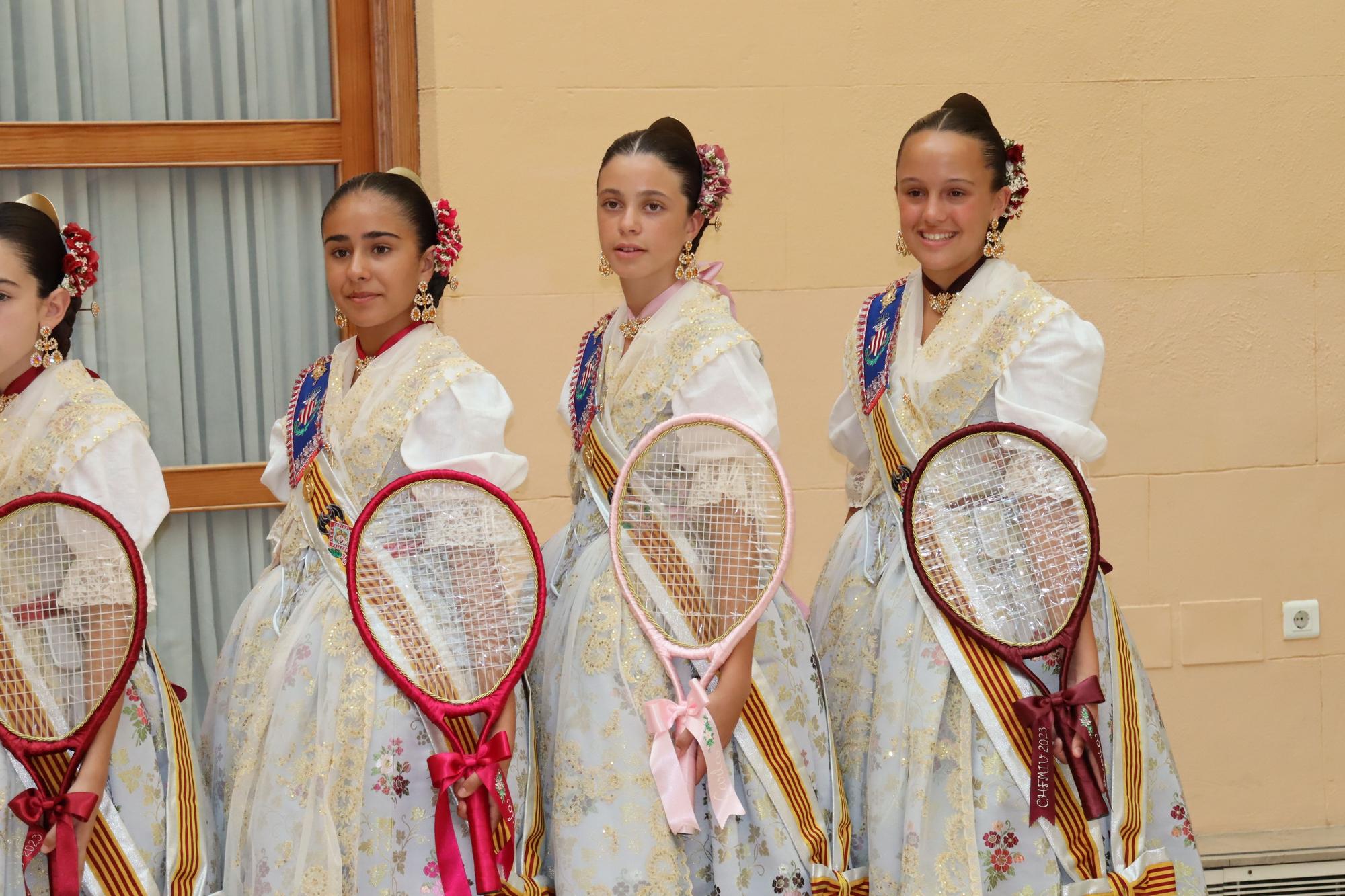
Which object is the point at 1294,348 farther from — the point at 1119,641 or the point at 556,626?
the point at 556,626

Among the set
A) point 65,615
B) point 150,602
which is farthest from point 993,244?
point 65,615

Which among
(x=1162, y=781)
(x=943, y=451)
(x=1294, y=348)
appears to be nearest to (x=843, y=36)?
(x=1294, y=348)

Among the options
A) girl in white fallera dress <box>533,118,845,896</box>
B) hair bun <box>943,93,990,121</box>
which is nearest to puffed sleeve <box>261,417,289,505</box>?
girl in white fallera dress <box>533,118,845,896</box>

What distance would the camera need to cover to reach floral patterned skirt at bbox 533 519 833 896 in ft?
8.45

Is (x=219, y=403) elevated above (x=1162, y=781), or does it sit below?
above

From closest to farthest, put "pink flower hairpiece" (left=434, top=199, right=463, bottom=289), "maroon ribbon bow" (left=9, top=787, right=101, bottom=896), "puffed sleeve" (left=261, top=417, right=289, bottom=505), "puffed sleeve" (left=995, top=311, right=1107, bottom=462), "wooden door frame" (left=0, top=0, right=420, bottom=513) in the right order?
"maroon ribbon bow" (left=9, top=787, right=101, bottom=896)
"puffed sleeve" (left=995, top=311, right=1107, bottom=462)
"pink flower hairpiece" (left=434, top=199, right=463, bottom=289)
"puffed sleeve" (left=261, top=417, right=289, bottom=505)
"wooden door frame" (left=0, top=0, right=420, bottom=513)

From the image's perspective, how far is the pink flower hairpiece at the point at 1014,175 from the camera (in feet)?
9.76

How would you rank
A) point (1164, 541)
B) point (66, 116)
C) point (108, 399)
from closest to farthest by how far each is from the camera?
point (108, 399) < point (66, 116) < point (1164, 541)

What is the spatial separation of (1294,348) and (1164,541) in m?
0.69

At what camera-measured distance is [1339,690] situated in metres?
4.64

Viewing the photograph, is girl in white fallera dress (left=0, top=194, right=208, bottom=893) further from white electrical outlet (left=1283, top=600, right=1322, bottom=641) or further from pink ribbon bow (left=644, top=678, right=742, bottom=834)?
white electrical outlet (left=1283, top=600, right=1322, bottom=641)

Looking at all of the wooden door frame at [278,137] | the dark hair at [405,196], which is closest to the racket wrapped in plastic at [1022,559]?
the dark hair at [405,196]

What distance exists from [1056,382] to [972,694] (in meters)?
0.57

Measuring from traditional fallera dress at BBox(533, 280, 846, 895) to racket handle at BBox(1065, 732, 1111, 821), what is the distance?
42 cm
